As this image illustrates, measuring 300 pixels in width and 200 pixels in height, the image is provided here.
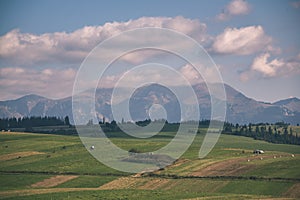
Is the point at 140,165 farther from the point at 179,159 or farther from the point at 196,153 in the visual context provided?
the point at 196,153

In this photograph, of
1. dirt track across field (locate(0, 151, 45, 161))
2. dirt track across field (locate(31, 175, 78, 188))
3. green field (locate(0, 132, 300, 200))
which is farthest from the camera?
dirt track across field (locate(0, 151, 45, 161))

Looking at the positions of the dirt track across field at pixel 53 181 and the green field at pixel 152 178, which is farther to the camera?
the dirt track across field at pixel 53 181

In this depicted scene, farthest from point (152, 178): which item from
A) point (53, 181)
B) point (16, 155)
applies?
point (16, 155)

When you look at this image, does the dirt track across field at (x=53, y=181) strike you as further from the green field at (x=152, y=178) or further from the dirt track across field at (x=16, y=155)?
the dirt track across field at (x=16, y=155)

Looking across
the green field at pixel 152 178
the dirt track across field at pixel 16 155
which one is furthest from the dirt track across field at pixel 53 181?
the dirt track across field at pixel 16 155

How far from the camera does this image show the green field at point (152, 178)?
65.7 m

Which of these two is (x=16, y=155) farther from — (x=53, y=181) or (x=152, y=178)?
(x=152, y=178)

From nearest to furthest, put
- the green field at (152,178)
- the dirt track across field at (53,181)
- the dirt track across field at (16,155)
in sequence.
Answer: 1. the green field at (152,178)
2. the dirt track across field at (53,181)
3. the dirt track across field at (16,155)

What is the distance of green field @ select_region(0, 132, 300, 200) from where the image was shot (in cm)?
6569

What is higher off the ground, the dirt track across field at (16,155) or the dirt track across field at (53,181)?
the dirt track across field at (16,155)

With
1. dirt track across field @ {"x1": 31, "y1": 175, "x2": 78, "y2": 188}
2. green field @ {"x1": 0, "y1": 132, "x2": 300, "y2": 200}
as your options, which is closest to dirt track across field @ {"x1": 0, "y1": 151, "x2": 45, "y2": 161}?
green field @ {"x1": 0, "y1": 132, "x2": 300, "y2": 200}

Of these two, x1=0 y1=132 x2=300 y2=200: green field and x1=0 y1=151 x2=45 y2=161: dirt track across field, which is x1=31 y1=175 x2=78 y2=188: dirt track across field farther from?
x1=0 y1=151 x2=45 y2=161: dirt track across field

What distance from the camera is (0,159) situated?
360ft

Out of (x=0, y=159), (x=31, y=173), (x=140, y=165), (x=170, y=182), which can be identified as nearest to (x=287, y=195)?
(x=170, y=182)
